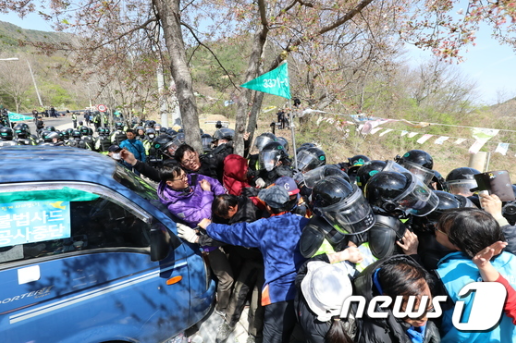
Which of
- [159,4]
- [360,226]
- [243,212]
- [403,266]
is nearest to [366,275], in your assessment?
[403,266]

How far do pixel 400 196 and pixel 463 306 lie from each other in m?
0.98

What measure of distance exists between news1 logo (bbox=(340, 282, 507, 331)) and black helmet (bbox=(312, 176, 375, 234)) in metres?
0.60

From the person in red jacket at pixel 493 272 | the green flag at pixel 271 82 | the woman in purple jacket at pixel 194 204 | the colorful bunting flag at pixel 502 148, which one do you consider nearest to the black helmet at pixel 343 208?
the person in red jacket at pixel 493 272

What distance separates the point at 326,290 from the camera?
5.09 feet

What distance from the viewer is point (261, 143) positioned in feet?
18.9

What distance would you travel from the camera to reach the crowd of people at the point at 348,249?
1.54 metres

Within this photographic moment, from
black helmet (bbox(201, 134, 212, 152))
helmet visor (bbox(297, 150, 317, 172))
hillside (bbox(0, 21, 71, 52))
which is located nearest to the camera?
helmet visor (bbox(297, 150, 317, 172))

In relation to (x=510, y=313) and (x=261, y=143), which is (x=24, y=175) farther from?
(x=261, y=143)

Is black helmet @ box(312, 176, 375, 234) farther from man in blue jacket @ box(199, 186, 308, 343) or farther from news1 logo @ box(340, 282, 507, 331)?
news1 logo @ box(340, 282, 507, 331)

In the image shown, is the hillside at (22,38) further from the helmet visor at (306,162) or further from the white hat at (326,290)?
the white hat at (326,290)

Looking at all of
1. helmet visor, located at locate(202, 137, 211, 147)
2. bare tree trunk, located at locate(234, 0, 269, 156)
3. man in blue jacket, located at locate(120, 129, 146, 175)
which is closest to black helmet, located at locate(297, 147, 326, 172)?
bare tree trunk, located at locate(234, 0, 269, 156)

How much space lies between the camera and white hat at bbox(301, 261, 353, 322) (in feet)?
5.07

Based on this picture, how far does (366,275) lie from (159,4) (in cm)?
478

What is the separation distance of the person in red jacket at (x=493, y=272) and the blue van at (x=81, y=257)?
217 centimetres
